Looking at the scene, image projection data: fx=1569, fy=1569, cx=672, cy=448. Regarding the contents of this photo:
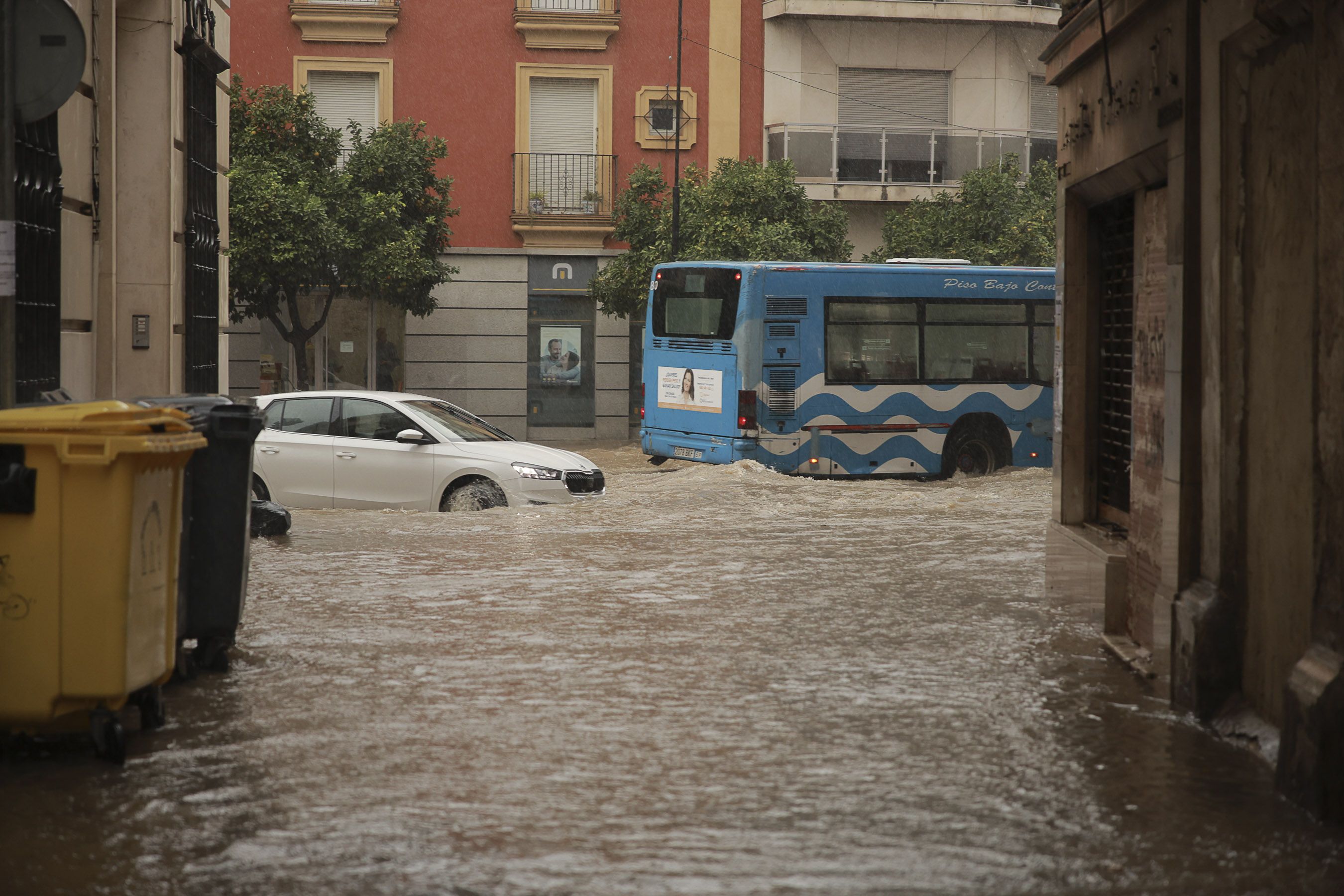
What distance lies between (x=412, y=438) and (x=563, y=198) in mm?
16359

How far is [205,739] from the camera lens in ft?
19.3

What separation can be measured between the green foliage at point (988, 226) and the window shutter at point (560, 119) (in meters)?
5.90

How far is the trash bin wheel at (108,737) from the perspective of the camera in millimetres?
5426

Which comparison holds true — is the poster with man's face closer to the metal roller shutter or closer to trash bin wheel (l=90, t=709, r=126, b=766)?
the metal roller shutter

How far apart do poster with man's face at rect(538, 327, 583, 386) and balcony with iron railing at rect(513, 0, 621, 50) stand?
5315mm

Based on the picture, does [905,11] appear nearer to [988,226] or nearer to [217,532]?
[988,226]

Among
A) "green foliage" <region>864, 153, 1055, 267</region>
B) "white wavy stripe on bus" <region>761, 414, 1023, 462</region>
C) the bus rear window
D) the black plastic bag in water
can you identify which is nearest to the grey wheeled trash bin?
the black plastic bag in water

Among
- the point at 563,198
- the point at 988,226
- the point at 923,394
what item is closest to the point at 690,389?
the point at 923,394

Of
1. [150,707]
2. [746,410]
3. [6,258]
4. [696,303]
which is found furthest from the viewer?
[696,303]

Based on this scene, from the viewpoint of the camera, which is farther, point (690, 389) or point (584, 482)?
point (690, 389)

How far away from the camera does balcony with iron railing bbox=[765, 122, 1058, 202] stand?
29.9m

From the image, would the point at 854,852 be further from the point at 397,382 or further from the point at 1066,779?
the point at 397,382

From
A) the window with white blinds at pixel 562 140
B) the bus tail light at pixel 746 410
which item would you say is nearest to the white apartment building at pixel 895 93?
the window with white blinds at pixel 562 140

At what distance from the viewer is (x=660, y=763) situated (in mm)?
5602
